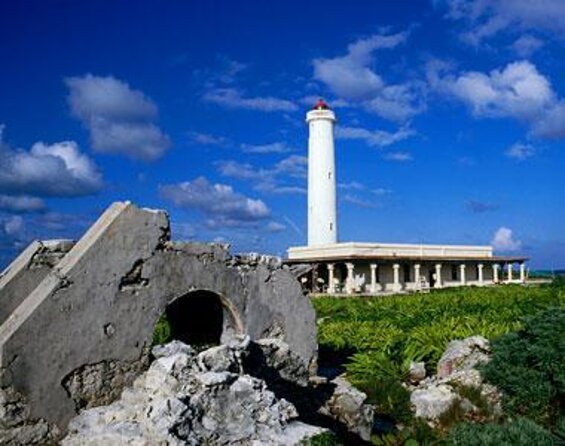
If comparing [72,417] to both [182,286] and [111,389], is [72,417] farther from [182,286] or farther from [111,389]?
[182,286]

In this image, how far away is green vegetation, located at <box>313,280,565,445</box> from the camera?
8.66m

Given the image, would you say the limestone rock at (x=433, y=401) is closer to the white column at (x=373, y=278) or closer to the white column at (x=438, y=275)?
the white column at (x=373, y=278)

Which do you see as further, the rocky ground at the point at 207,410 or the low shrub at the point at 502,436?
the low shrub at the point at 502,436

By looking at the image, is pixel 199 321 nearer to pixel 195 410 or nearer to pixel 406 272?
pixel 195 410

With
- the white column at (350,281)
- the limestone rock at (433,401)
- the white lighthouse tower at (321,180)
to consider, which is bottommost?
the limestone rock at (433,401)

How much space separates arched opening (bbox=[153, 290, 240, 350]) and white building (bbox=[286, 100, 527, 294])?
107 feet

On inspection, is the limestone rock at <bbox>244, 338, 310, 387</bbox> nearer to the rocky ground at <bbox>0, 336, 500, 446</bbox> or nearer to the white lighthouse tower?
the rocky ground at <bbox>0, 336, 500, 446</bbox>

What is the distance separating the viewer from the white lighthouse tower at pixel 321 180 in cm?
5234

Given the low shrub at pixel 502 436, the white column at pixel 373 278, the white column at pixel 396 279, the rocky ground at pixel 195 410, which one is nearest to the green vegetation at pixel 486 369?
the low shrub at pixel 502 436

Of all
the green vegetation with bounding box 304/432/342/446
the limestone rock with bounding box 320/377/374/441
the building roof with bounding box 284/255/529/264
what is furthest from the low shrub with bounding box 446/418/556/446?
the building roof with bounding box 284/255/529/264

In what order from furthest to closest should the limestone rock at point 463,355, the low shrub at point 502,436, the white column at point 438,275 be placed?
the white column at point 438,275
the limestone rock at point 463,355
the low shrub at point 502,436

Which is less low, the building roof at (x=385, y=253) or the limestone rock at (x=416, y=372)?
the building roof at (x=385, y=253)

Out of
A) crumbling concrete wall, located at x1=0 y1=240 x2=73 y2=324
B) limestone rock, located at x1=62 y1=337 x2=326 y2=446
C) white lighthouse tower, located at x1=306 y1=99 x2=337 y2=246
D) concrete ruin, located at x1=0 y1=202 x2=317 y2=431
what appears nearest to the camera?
limestone rock, located at x1=62 y1=337 x2=326 y2=446

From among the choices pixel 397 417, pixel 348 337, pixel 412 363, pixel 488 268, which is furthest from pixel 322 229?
pixel 397 417
